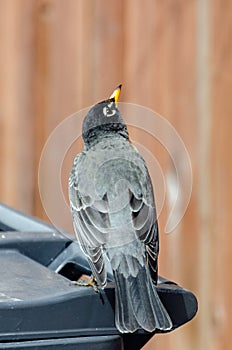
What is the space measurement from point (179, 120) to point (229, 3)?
42 centimetres

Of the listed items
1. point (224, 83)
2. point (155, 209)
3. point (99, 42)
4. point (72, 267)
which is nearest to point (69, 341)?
point (155, 209)

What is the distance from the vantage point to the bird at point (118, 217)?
1887 millimetres

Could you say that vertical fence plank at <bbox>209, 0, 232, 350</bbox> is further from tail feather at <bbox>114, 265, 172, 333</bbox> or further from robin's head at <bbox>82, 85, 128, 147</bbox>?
tail feather at <bbox>114, 265, 172, 333</bbox>

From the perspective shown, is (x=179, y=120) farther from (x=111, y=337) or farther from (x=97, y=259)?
(x=111, y=337)

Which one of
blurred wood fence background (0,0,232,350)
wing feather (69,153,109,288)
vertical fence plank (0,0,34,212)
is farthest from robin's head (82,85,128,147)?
vertical fence plank (0,0,34,212)

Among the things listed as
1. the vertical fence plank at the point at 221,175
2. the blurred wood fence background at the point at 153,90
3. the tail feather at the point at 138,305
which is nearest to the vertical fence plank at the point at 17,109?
the blurred wood fence background at the point at 153,90

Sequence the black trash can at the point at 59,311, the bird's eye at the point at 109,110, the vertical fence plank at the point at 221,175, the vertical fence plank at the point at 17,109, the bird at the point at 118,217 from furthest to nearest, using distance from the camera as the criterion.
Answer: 1. the vertical fence plank at the point at 17,109
2. the vertical fence plank at the point at 221,175
3. the bird's eye at the point at 109,110
4. the bird at the point at 118,217
5. the black trash can at the point at 59,311

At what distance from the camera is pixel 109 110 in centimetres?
211

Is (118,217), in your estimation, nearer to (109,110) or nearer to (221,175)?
(109,110)

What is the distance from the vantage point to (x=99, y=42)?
337 cm

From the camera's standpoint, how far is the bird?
189 cm

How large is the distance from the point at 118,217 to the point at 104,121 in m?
0.26

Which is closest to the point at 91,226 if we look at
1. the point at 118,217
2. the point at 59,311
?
the point at 118,217

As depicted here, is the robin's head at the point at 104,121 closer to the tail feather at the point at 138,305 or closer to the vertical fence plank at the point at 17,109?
the tail feather at the point at 138,305
